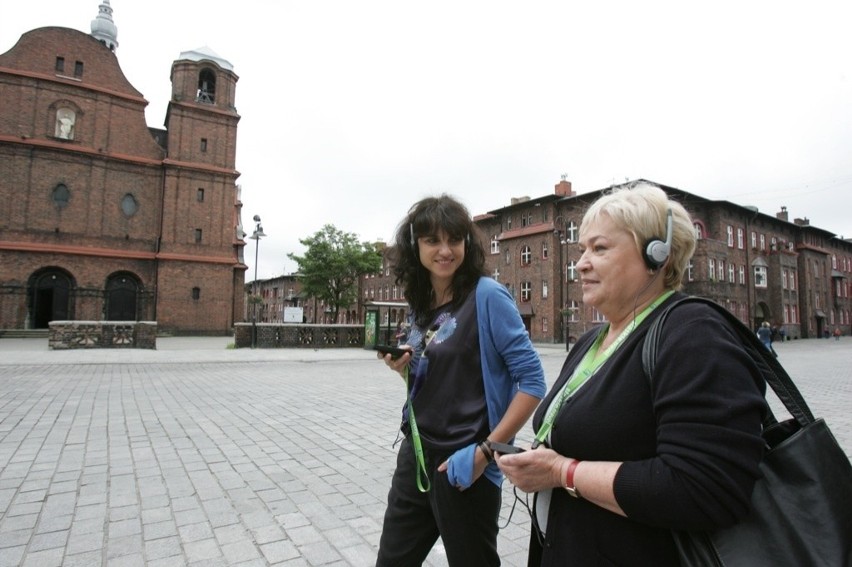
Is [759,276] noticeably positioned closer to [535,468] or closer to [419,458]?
[419,458]

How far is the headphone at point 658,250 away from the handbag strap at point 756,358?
0.19 meters

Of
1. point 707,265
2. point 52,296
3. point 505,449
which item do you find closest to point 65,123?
point 52,296

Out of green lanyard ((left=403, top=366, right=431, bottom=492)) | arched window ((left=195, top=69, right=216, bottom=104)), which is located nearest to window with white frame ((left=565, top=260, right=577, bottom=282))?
arched window ((left=195, top=69, right=216, bottom=104))

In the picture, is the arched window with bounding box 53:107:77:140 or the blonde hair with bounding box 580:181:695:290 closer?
the blonde hair with bounding box 580:181:695:290

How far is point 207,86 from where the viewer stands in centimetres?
3838

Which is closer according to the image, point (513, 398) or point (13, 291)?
point (513, 398)

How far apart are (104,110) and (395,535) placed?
1681 inches

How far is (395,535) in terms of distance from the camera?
212cm

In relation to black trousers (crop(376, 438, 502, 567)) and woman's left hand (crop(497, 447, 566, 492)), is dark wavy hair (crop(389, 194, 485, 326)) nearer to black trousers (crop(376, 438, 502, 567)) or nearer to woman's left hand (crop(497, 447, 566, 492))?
black trousers (crop(376, 438, 502, 567))

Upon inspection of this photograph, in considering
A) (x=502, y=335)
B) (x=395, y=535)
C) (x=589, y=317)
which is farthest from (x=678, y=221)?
(x=589, y=317)

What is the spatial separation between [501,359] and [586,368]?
1.72ft

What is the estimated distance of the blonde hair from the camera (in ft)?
4.96

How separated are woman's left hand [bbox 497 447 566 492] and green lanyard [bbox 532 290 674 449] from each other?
11 centimetres

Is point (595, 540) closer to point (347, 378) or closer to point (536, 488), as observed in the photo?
point (536, 488)
